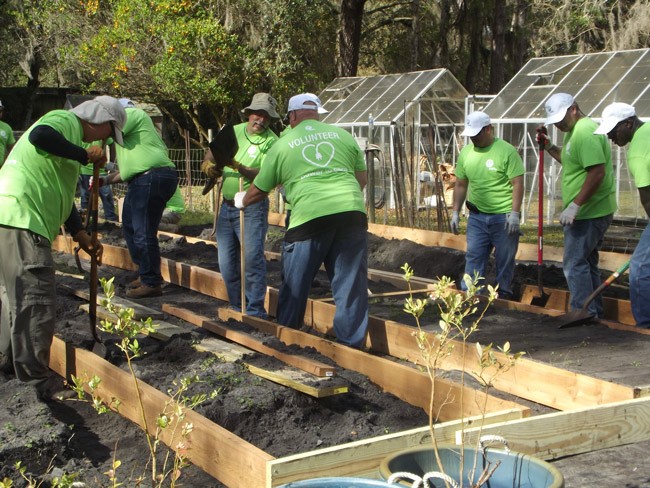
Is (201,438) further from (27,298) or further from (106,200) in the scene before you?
(106,200)

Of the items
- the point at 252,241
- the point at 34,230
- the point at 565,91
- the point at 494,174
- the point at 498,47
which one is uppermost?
the point at 498,47

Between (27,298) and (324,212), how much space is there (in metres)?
1.98

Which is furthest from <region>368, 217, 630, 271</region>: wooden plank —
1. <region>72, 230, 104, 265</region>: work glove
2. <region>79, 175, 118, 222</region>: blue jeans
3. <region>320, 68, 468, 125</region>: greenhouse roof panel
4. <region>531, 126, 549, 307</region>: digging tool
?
<region>320, 68, 468, 125</region>: greenhouse roof panel

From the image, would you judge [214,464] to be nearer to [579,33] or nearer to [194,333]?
[194,333]

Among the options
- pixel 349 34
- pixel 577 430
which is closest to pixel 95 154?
pixel 577 430

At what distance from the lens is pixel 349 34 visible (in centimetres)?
2192

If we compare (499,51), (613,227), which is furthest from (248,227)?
(499,51)

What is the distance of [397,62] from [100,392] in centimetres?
2604

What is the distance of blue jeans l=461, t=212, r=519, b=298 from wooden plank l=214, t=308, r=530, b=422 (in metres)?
2.34

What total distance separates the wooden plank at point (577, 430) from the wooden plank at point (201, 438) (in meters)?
0.99

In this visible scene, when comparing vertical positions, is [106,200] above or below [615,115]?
below

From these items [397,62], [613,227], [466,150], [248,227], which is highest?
[397,62]

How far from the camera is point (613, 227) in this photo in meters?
15.6

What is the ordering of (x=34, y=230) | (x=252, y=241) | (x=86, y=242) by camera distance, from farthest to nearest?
(x=252, y=241) → (x=86, y=242) → (x=34, y=230)
